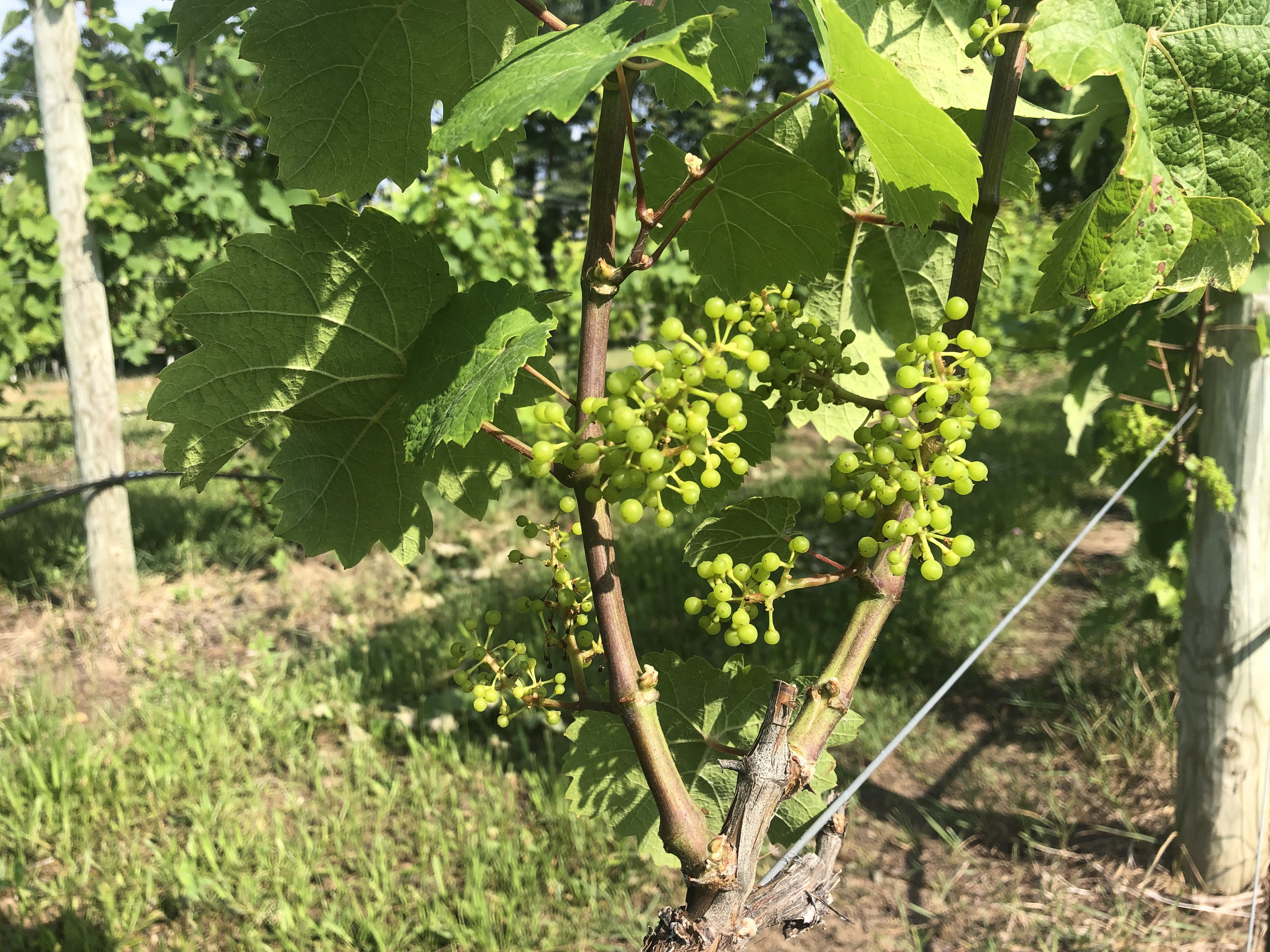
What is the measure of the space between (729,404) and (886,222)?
1.55 feet

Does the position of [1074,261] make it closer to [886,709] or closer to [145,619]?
[886,709]

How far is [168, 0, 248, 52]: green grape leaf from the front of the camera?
34.9 inches

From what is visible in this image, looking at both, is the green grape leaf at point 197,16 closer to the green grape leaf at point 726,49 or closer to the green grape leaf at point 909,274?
the green grape leaf at point 726,49

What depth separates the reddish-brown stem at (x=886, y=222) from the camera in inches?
34.8

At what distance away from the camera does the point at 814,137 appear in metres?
1.00

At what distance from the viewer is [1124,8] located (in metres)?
0.74

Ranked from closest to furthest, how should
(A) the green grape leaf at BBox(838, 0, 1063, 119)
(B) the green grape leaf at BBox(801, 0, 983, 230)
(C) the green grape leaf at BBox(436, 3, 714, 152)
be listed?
(C) the green grape leaf at BBox(436, 3, 714, 152)
(B) the green grape leaf at BBox(801, 0, 983, 230)
(A) the green grape leaf at BBox(838, 0, 1063, 119)

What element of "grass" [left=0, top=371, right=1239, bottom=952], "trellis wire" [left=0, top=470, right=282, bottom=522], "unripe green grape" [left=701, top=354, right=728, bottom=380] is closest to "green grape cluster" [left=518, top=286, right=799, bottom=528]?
"unripe green grape" [left=701, top=354, right=728, bottom=380]

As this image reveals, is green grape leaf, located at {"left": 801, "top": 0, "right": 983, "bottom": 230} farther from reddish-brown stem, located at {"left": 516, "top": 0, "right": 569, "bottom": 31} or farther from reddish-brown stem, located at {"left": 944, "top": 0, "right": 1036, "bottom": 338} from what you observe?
reddish-brown stem, located at {"left": 516, "top": 0, "right": 569, "bottom": 31}

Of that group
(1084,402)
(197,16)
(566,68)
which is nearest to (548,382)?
(566,68)

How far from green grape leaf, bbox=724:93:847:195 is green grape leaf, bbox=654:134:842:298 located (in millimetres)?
36

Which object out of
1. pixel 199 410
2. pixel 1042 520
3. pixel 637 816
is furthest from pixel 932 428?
pixel 1042 520

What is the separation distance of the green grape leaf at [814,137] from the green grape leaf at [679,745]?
1.84 ft

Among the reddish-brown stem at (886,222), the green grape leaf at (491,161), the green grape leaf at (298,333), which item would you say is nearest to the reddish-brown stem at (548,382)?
the green grape leaf at (298,333)
